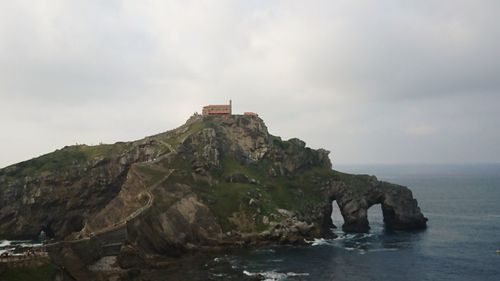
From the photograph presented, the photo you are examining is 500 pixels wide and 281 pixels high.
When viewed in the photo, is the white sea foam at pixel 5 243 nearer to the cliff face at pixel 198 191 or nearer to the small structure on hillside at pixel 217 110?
the cliff face at pixel 198 191

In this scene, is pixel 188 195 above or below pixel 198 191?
below

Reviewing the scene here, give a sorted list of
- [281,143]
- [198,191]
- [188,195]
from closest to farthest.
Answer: [188,195]
[198,191]
[281,143]

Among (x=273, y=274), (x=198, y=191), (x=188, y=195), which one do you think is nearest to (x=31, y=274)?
(x=273, y=274)

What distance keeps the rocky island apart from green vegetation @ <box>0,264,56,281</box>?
57.6ft

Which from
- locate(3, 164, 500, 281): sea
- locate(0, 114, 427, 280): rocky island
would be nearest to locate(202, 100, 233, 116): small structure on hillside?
locate(0, 114, 427, 280): rocky island

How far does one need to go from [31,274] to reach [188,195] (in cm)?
5773

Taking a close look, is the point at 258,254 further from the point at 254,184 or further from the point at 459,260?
the point at 459,260

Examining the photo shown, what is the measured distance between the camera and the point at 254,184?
5989 inches

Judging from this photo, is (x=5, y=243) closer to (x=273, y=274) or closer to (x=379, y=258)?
(x=273, y=274)

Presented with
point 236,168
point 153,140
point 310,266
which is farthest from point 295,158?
point 310,266

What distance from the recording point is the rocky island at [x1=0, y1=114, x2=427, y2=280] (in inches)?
4775

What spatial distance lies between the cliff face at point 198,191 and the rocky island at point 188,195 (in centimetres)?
34

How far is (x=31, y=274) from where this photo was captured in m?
83.2

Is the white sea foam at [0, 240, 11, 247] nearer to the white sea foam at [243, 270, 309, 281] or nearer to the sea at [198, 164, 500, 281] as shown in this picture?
the sea at [198, 164, 500, 281]
